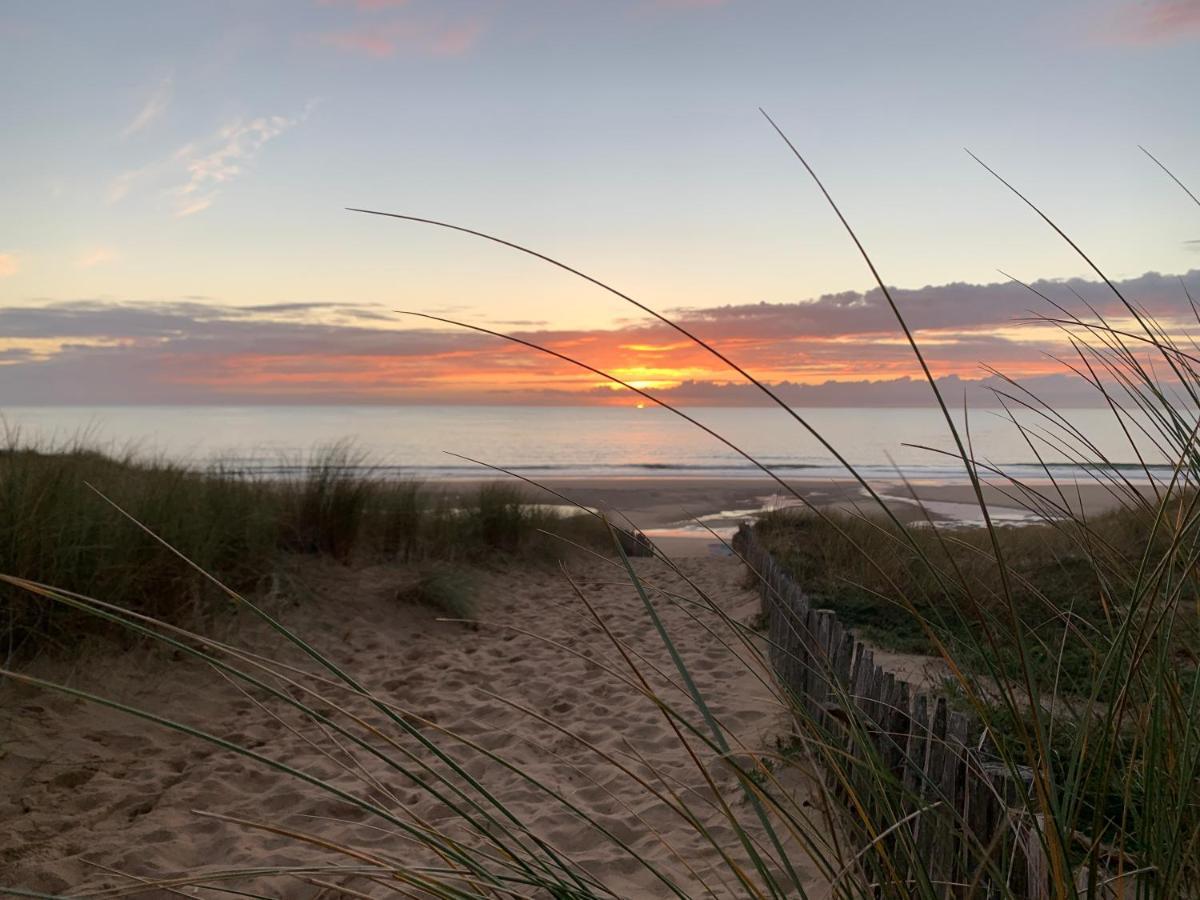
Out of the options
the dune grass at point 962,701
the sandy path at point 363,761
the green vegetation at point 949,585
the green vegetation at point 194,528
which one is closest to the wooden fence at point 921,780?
the dune grass at point 962,701

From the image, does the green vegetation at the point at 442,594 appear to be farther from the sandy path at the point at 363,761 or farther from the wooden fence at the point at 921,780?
the wooden fence at the point at 921,780

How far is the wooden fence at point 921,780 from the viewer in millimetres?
1334

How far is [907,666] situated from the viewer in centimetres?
519

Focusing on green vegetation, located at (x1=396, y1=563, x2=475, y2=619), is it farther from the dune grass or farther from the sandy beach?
the sandy beach

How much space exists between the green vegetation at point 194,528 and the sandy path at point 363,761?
0.38 meters

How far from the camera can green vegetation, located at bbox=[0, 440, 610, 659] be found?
455cm

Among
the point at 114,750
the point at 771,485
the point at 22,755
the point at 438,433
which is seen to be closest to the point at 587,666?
the point at 114,750

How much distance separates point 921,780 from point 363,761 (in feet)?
9.04

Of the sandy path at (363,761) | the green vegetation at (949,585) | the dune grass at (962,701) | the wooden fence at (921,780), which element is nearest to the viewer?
the dune grass at (962,701)

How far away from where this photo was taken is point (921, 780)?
94.5 inches

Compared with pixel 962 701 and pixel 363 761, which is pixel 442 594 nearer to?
pixel 363 761

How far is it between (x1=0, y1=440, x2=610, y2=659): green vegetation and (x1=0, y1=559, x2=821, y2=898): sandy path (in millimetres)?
377

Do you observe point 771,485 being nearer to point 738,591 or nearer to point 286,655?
point 738,591

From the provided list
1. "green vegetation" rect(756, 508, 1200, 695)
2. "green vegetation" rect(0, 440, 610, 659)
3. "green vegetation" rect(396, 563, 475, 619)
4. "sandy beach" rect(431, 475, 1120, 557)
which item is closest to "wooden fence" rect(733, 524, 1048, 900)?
"green vegetation" rect(756, 508, 1200, 695)
